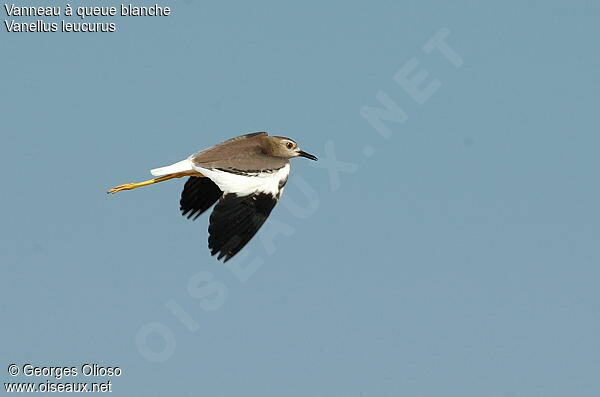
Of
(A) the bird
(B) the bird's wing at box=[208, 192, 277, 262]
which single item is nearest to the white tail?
(A) the bird

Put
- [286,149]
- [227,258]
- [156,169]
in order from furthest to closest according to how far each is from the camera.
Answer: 1. [286,149]
2. [156,169]
3. [227,258]

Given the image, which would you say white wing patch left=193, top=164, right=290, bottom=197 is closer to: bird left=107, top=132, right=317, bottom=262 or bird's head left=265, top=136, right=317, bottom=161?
bird left=107, top=132, right=317, bottom=262

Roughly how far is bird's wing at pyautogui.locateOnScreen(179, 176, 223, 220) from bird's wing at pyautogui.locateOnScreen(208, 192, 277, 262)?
3124 millimetres

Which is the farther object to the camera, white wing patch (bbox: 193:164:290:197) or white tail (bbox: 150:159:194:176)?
white tail (bbox: 150:159:194:176)

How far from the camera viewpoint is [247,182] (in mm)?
26109

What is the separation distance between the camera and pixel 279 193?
2630cm

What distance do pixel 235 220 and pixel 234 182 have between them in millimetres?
1001

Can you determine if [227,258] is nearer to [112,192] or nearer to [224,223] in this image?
[224,223]

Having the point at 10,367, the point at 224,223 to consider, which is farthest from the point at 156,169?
the point at 10,367

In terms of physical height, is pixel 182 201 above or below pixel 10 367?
above

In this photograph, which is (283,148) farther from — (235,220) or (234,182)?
(235,220)

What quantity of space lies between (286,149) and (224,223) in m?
4.36

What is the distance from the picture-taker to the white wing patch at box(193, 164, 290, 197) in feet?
85.3

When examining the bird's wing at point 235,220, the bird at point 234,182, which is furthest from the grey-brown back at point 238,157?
the bird's wing at point 235,220
